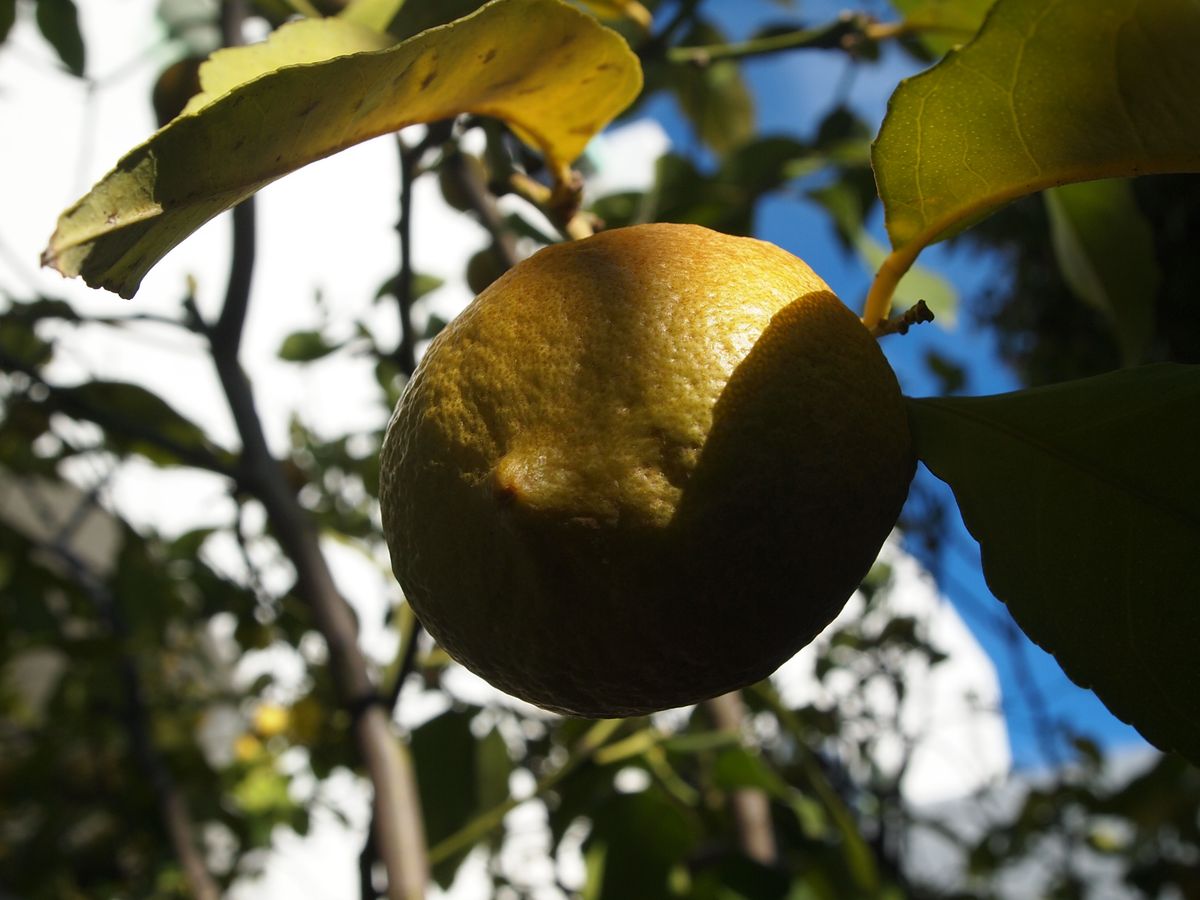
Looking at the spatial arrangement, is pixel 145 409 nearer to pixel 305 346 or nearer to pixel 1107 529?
pixel 305 346

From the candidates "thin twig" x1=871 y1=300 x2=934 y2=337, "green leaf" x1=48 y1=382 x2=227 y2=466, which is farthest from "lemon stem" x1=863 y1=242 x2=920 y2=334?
"green leaf" x1=48 y1=382 x2=227 y2=466

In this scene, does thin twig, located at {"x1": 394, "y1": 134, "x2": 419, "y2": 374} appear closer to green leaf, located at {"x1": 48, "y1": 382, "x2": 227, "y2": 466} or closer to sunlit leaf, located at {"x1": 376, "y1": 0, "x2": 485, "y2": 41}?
sunlit leaf, located at {"x1": 376, "y1": 0, "x2": 485, "y2": 41}

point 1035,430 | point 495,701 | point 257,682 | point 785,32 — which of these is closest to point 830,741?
point 495,701

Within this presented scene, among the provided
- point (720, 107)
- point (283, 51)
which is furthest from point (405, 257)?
point (720, 107)

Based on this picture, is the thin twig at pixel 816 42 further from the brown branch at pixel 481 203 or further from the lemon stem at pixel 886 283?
the lemon stem at pixel 886 283

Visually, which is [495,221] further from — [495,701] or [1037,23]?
[495,701]
